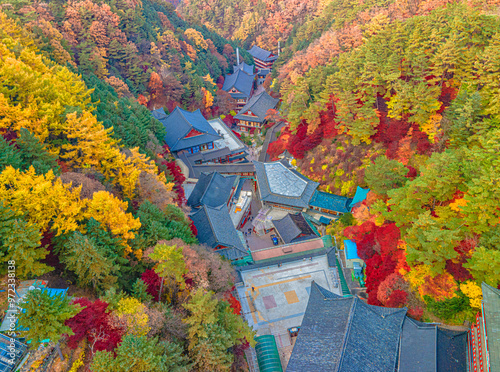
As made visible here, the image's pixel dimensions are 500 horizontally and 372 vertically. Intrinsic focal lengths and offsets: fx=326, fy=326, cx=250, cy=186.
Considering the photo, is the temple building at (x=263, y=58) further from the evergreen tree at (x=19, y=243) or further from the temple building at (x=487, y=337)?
the temple building at (x=487, y=337)

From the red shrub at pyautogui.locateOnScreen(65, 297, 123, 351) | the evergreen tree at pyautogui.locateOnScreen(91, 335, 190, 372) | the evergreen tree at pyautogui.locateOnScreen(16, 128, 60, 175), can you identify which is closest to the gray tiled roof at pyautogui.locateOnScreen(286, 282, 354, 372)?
the evergreen tree at pyautogui.locateOnScreen(91, 335, 190, 372)

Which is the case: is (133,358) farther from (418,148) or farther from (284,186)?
(418,148)

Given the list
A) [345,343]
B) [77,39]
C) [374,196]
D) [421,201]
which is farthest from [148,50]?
[345,343]

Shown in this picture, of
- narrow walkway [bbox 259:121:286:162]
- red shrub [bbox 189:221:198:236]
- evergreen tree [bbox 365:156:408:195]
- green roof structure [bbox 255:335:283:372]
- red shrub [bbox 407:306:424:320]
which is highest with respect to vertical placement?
evergreen tree [bbox 365:156:408:195]

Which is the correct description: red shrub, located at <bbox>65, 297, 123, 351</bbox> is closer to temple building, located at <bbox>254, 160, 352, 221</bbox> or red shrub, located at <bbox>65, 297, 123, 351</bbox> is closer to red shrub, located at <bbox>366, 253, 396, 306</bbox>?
red shrub, located at <bbox>366, 253, 396, 306</bbox>

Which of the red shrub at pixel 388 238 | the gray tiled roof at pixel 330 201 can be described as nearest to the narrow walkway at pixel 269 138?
the gray tiled roof at pixel 330 201
